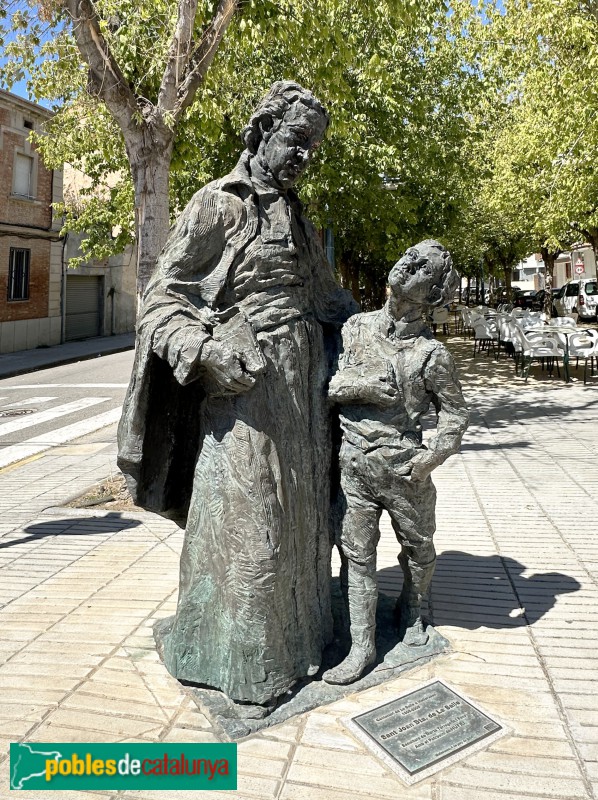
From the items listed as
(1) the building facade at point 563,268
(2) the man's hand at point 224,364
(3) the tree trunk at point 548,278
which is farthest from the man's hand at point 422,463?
(1) the building facade at point 563,268

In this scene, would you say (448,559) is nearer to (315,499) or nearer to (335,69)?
(315,499)

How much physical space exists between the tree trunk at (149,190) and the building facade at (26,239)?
14698 mm

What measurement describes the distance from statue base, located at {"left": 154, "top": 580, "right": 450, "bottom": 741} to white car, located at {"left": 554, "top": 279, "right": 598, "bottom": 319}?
26819 millimetres

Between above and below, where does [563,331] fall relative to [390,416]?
above

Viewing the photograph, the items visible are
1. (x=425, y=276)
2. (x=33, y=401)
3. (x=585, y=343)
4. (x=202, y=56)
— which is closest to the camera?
(x=425, y=276)

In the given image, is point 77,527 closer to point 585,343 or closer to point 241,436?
point 241,436

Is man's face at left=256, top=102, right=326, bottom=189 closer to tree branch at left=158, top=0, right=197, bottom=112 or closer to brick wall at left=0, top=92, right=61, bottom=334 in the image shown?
tree branch at left=158, top=0, right=197, bottom=112

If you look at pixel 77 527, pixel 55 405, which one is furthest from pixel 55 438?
pixel 77 527

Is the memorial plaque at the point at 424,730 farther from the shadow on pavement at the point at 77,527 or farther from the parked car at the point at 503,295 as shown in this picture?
the parked car at the point at 503,295

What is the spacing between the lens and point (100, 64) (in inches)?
261

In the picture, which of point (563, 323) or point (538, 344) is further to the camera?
point (563, 323)

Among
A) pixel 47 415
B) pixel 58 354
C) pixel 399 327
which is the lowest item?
pixel 47 415

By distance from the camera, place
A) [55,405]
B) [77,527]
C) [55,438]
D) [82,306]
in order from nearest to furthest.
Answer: [77,527], [55,438], [55,405], [82,306]

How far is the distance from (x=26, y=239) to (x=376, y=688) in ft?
70.0
